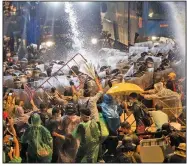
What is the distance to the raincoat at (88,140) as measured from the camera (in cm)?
247

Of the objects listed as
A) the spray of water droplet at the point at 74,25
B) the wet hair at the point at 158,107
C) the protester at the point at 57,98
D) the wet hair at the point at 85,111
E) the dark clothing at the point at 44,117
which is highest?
the spray of water droplet at the point at 74,25

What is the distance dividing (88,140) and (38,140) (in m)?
0.32

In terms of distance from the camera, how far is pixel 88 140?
2.48m

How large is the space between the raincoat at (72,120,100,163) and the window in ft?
2.54

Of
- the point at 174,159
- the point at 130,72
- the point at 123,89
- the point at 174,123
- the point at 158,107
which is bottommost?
the point at 174,159

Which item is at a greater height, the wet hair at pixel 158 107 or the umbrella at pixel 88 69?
the umbrella at pixel 88 69

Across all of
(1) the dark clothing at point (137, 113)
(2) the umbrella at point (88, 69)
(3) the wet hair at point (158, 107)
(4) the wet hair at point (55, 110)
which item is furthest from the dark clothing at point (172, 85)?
(4) the wet hair at point (55, 110)

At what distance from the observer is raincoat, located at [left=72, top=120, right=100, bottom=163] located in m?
2.47

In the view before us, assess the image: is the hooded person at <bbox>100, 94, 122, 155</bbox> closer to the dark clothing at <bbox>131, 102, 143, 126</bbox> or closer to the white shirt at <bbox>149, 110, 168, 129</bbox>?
the dark clothing at <bbox>131, 102, 143, 126</bbox>

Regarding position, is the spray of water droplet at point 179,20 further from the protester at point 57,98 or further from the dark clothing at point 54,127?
the dark clothing at point 54,127

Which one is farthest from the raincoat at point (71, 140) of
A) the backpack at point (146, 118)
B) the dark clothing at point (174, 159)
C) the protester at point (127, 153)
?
the dark clothing at point (174, 159)

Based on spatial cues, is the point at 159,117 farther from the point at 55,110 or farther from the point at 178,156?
the point at 55,110

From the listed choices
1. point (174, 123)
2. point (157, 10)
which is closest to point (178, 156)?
point (174, 123)

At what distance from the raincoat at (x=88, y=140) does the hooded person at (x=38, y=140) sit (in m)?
0.18
